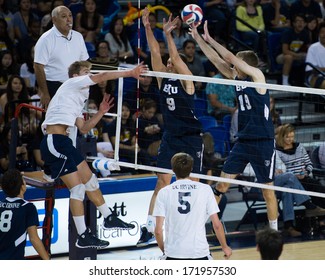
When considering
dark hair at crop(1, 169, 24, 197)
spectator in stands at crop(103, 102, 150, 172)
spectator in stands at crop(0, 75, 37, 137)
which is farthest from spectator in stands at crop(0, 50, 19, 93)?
dark hair at crop(1, 169, 24, 197)

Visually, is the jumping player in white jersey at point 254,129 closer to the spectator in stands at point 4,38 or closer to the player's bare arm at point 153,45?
the player's bare arm at point 153,45

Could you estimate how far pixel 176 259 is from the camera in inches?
382

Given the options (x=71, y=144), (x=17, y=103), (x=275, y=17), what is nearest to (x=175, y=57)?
(x=71, y=144)

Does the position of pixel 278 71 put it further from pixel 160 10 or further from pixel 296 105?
pixel 160 10

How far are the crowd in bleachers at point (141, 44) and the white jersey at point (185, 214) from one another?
4678mm

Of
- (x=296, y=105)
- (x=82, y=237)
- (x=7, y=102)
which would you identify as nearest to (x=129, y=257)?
(x=82, y=237)

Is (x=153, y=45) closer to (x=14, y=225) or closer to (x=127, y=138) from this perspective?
(x=14, y=225)

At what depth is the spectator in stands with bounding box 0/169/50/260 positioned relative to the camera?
33.7 feet

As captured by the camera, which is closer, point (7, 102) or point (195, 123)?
point (195, 123)

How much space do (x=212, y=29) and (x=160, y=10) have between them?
3.71 ft

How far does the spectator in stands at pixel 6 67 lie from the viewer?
52.1ft

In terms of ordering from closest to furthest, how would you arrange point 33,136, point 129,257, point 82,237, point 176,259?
point 176,259 → point 82,237 → point 129,257 → point 33,136

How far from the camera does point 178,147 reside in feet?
39.5

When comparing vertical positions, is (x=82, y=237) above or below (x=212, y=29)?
below
